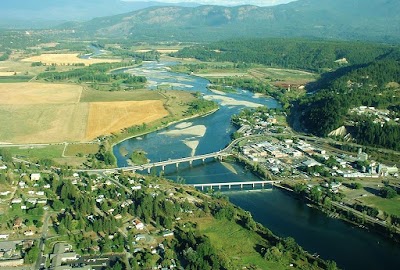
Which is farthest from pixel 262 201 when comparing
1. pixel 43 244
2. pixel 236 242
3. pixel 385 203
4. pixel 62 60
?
pixel 62 60

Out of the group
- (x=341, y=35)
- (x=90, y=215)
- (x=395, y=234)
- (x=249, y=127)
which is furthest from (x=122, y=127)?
(x=341, y=35)

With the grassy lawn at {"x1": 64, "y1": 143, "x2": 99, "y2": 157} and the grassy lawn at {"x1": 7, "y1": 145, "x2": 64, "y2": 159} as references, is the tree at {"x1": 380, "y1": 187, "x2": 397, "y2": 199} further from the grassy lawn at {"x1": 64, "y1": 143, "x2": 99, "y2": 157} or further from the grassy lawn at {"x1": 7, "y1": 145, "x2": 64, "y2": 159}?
the grassy lawn at {"x1": 7, "y1": 145, "x2": 64, "y2": 159}

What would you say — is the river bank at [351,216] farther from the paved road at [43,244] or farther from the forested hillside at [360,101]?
the paved road at [43,244]

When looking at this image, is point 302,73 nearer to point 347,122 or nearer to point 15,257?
point 347,122

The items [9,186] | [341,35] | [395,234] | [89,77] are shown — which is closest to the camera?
[395,234]

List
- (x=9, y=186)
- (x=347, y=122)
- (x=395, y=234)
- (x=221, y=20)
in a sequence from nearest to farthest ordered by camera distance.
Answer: (x=395, y=234)
(x=9, y=186)
(x=347, y=122)
(x=221, y=20)

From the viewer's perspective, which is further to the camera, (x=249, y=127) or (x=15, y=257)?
(x=249, y=127)

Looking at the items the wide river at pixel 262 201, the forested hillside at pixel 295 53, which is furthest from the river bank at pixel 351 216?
the forested hillside at pixel 295 53
